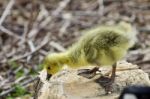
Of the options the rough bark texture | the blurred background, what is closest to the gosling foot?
the rough bark texture

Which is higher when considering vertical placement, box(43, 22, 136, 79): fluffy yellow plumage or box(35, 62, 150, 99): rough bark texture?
box(43, 22, 136, 79): fluffy yellow plumage

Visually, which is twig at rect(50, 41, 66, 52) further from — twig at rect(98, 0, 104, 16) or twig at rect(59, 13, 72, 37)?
twig at rect(98, 0, 104, 16)

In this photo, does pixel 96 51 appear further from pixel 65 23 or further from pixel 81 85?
pixel 65 23

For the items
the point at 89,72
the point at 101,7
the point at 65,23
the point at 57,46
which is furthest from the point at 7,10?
the point at 89,72

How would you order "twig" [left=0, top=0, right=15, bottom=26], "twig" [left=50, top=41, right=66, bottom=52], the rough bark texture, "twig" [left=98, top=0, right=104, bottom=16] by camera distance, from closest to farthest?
the rough bark texture
"twig" [left=50, top=41, right=66, bottom=52]
"twig" [left=0, top=0, right=15, bottom=26]
"twig" [left=98, top=0, right=104, bottom=16]

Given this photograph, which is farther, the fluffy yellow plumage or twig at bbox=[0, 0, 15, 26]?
twig at bbox=[0, 0, 15, 26]
